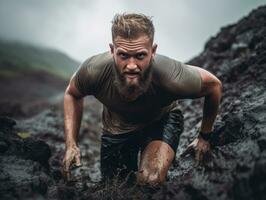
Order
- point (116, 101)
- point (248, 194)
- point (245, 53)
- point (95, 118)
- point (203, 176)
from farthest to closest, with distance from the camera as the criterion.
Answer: point (95, 118) < point (245, 53) < point (116, 101) < point (203, 176) < point (248, 194)

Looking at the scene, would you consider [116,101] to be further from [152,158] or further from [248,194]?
[248,194]

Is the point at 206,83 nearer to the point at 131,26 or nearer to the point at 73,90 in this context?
the point at 131,26

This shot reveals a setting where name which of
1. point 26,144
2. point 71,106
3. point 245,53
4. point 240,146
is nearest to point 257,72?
point 245,53

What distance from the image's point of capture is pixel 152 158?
14.1ft

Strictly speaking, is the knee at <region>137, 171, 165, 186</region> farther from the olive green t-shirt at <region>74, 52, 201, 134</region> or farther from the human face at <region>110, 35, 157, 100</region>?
the human face at <region>110, 35, 157, 100</region>

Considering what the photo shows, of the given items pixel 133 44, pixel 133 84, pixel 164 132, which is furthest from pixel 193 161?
pixel 133 44

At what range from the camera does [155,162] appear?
13.9 feet

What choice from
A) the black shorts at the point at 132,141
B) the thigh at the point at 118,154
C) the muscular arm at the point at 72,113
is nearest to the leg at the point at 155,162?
the black shorts at the point at 132,141

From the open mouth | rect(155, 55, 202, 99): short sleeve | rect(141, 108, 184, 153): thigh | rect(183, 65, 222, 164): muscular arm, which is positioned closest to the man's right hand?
rect(141, 108, 184, 153): thigh

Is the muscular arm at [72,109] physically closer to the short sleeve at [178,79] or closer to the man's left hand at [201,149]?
the short sleeve at [178,79]

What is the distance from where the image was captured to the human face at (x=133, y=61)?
3716 mm

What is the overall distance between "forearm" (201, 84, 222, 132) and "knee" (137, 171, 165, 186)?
0.88 metres

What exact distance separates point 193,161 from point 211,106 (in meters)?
0.87

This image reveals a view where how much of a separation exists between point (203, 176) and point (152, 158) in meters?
1.08
